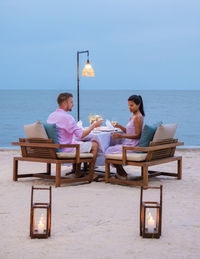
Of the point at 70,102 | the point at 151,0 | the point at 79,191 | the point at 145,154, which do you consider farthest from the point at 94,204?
the point at 151,0

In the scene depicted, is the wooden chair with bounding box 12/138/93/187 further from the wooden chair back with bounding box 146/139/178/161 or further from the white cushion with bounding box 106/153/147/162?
the wooden chair back with bounding box 146/139/178/161

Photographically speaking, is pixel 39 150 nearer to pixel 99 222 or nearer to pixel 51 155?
pixel 51 155

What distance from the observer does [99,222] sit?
178 inches

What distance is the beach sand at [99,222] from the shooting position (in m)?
3.73

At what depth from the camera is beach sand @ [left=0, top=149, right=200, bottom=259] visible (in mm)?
3732

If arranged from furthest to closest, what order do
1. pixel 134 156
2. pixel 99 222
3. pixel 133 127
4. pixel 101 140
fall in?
1. pixel 101 140
2. pixel 133 127
3. pixel 134 156
4. pixel 99 222

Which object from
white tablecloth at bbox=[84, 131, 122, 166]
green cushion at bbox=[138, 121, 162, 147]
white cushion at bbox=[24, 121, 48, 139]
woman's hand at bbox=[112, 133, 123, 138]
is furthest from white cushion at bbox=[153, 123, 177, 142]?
white cushion at bbox=[24, 121, 48, 139]

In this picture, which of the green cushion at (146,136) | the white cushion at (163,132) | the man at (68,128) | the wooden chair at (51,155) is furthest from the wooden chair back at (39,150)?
the white cushion at (163,132)

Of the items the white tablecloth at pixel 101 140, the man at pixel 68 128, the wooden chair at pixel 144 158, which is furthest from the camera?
the white tablecloth at pixel 101 140

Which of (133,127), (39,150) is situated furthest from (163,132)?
(39,150)

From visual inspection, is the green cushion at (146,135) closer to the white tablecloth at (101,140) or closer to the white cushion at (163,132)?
the white cushion at (163,132)

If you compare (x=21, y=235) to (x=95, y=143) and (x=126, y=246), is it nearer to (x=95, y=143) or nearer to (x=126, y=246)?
(x=126, y=246)

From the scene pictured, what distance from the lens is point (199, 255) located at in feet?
12.0

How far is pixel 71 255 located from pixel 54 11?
68.5m
